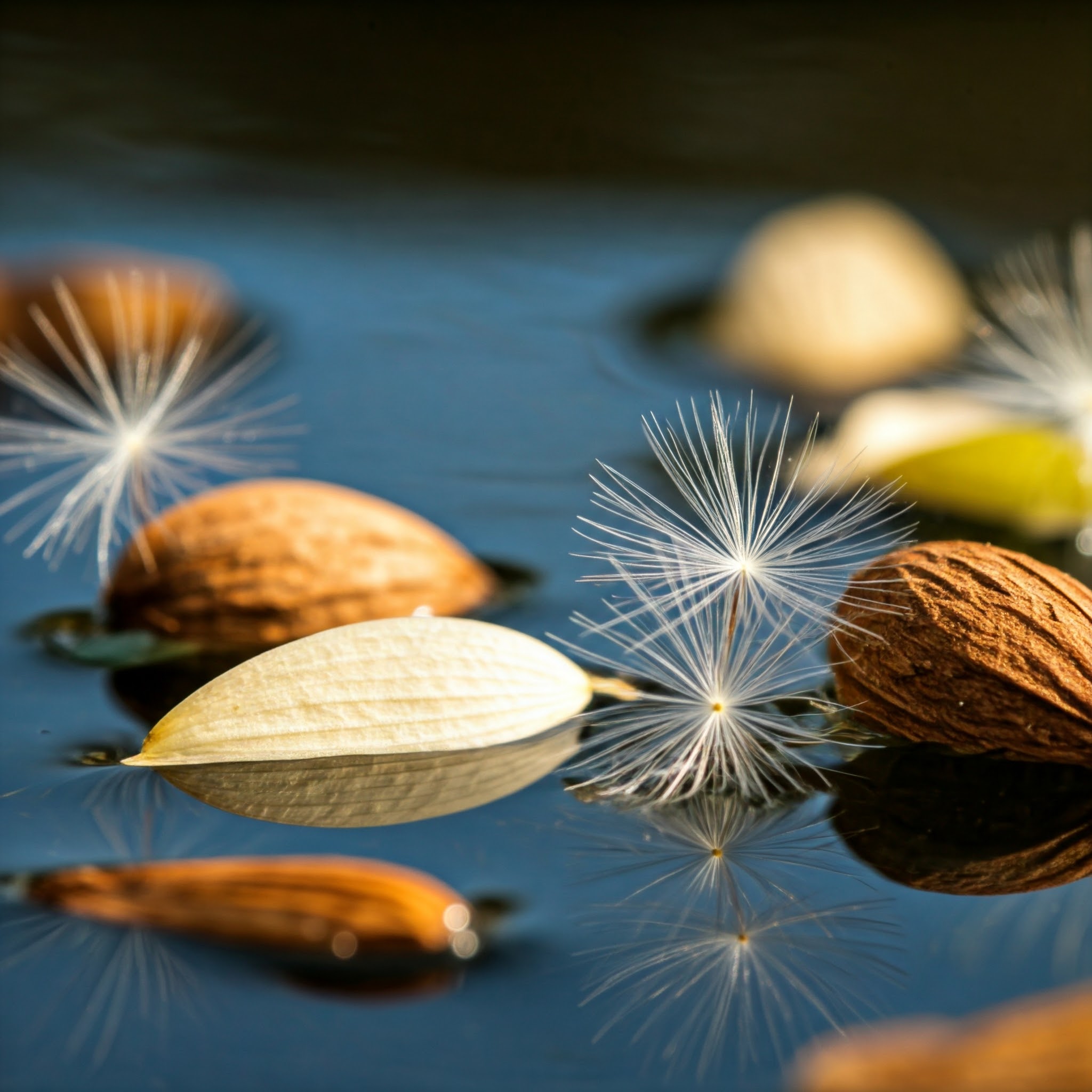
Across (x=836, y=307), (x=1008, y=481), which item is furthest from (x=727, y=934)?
(x=836, y=307)

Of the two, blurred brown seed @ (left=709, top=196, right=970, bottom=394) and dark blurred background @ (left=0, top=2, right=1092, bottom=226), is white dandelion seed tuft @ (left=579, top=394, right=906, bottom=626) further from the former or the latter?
dark blurred background @ (left=0, top=2, right=1092, bottom=226)

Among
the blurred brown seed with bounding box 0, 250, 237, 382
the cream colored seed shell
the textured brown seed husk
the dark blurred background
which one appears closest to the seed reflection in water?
the cream colored seed shell

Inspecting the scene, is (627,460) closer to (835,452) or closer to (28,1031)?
(835,452)

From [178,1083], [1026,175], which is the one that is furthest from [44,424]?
[1026,175]

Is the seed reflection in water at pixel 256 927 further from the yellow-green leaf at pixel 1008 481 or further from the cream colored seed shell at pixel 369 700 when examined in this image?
the yellow-green leaf at pixel 1008 481

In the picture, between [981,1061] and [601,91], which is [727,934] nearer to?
[981,1061]

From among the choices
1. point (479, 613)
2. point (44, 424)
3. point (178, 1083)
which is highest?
point (44, 424)

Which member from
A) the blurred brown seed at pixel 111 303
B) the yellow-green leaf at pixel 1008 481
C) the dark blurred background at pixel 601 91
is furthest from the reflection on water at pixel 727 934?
Answer: the dark blurred background at pixel 601 91
